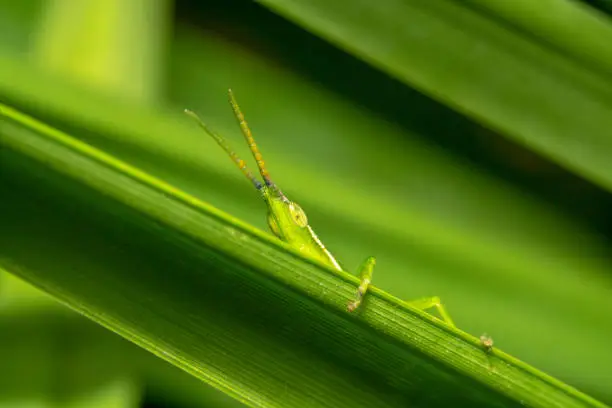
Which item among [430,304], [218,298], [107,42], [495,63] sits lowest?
[218,298]

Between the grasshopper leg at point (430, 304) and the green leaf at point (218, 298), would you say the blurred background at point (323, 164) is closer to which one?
the grasshopper leg at point (430, 304)

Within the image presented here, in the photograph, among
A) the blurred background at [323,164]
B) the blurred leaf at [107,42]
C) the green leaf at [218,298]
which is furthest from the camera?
the blurred leaf at [107,42]

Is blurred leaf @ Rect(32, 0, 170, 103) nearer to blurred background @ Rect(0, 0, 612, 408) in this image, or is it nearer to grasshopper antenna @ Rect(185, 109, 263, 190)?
blurred background @ Rect(0, 0, 612, 408)

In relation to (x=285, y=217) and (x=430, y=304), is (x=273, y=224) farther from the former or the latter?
(x=430, y=304)

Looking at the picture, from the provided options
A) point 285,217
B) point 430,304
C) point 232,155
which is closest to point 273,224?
point 285,217

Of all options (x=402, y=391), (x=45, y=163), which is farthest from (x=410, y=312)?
(x=45, y=163)

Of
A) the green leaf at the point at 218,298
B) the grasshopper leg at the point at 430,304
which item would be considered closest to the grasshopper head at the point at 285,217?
the grasshopper leg at the point at 430,304

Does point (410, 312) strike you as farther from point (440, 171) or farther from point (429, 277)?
point (440, 171)

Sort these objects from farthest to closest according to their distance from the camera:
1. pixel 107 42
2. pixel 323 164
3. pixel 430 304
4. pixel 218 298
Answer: pixel 323 164 → pixel 107 42 → pixel 430 304 → pixel 218 298
